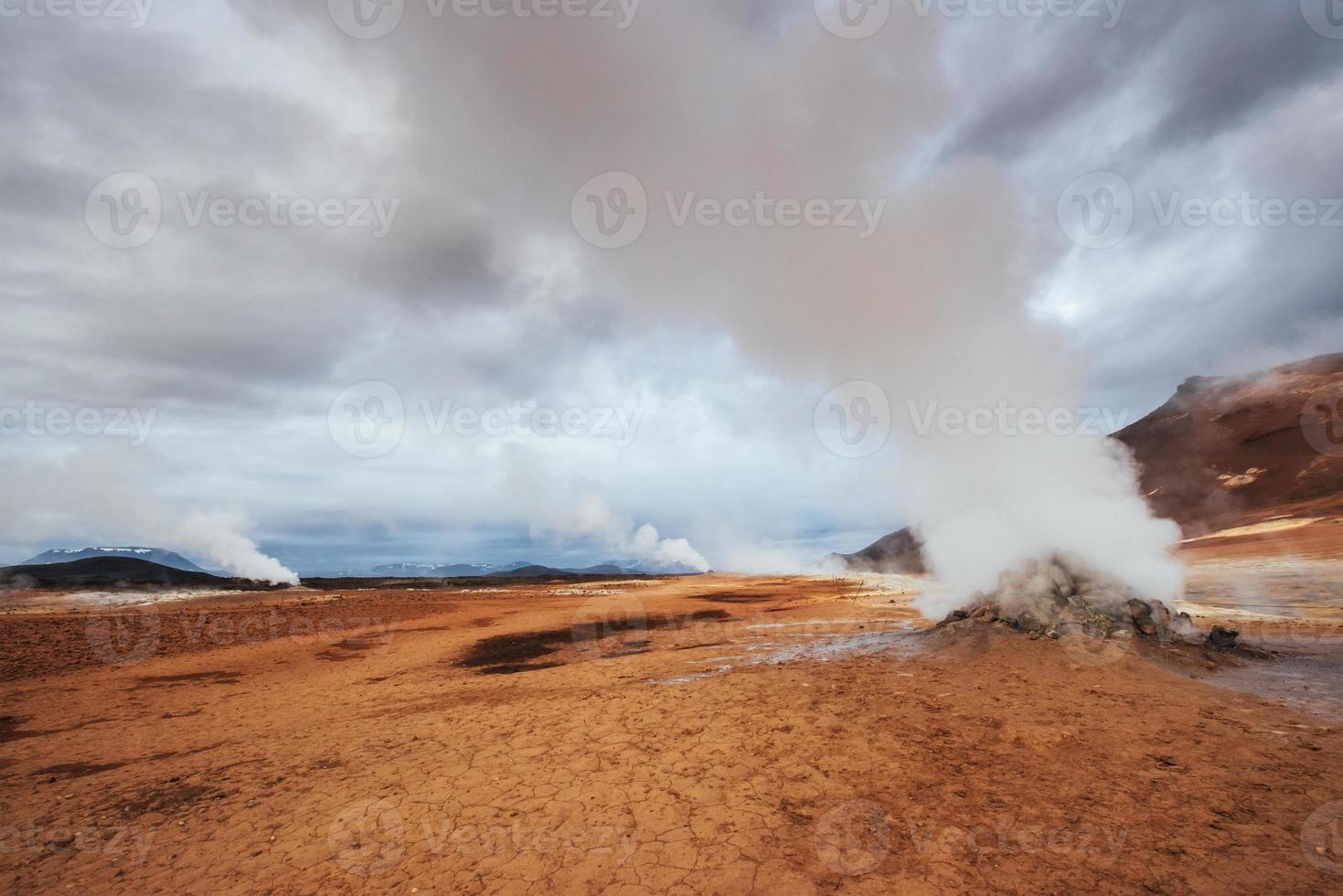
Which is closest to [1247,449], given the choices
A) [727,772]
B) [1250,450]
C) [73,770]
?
[1250,450]

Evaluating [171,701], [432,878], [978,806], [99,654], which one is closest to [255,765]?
[432,878]

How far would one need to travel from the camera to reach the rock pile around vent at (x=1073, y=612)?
1117 centimetres

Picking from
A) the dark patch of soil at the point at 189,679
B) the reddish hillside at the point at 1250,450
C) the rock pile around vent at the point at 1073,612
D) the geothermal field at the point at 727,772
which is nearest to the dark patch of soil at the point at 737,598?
the geothermal field at the point at 727,772

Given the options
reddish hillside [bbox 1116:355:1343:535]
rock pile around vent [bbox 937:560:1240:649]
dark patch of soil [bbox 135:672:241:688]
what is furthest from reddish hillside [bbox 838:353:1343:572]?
dark patch of soil [bbox 135:672:241:688]

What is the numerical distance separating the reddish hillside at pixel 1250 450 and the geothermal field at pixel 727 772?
58.9 metres

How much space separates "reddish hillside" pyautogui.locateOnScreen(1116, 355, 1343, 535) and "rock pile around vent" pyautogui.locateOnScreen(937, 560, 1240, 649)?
175 ft

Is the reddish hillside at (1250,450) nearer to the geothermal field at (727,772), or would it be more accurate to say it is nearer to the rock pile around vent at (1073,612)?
the rock pile around vent at (1073,612)

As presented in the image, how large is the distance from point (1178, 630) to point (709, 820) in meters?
12.6

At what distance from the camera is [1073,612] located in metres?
11.7

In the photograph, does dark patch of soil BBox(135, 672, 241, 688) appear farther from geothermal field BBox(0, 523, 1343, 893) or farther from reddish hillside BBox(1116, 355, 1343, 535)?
reddish hillside BBox(1116, 355, 1343, 535)

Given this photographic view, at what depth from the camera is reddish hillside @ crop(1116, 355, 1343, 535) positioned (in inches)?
2223

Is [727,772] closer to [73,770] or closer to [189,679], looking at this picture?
[73,770]

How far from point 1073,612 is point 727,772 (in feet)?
32.8

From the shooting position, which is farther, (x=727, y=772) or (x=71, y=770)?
(x=71, y=770)
